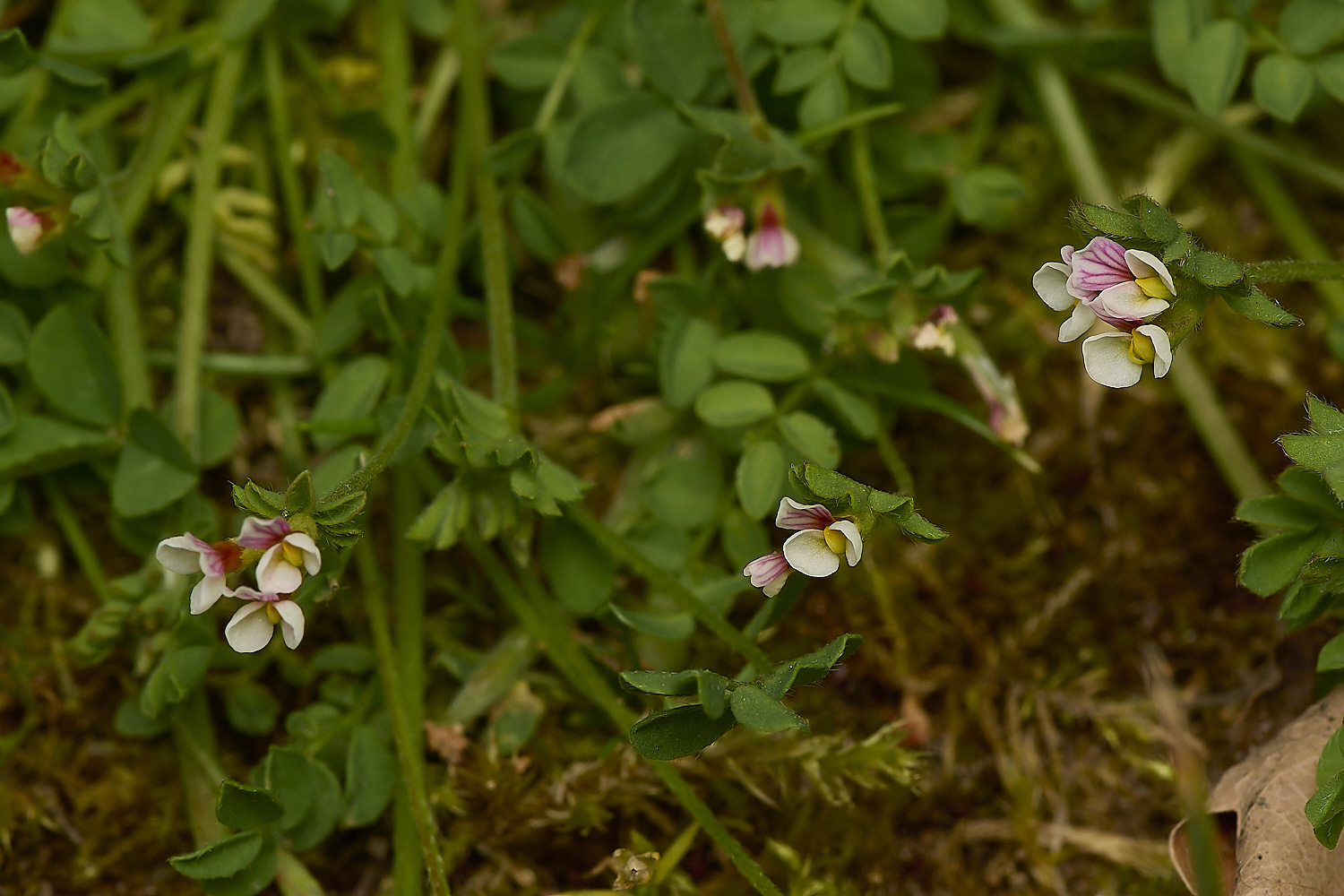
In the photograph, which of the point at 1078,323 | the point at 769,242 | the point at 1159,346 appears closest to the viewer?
the point at 1159,346

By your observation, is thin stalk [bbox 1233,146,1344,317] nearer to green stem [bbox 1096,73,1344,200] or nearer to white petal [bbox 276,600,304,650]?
green stem [bbox 1096,73,1344,200]

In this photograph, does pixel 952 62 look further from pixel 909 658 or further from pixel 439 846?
pixel 439 846

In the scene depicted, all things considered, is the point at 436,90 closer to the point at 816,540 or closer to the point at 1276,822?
the point at 816,540

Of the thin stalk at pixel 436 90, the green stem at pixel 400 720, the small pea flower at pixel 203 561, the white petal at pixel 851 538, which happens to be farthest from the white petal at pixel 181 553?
the thin stalk at pixel 436 90

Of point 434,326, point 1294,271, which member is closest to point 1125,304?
point 1294,271

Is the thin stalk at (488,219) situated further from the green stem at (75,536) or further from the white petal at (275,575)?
the green stem at (75,536)
